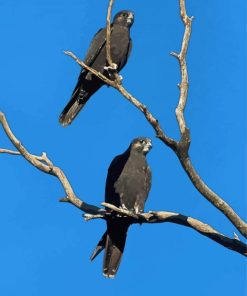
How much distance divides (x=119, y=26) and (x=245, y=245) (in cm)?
400

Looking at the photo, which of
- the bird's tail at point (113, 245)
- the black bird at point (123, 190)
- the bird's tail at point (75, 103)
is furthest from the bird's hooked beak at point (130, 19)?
the bird's tail at point (113, 245)

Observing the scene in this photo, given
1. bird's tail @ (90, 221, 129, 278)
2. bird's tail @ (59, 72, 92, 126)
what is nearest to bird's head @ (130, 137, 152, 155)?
bird's tail @ (59, 72, 92, 126)

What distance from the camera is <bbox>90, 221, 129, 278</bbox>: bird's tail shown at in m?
7.27

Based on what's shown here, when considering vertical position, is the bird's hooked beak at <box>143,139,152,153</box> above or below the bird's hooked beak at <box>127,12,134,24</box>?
below

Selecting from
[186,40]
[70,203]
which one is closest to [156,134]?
[186,40]

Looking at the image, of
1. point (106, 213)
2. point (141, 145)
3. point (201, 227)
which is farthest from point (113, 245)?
point (201, 227)

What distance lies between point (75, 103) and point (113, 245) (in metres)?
1.88

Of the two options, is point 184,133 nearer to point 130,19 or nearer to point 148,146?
point 148,146

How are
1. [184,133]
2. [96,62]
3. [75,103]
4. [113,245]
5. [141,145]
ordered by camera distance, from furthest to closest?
[96,62] → [75,103] → [141,145] → [113,245] → [184,133]

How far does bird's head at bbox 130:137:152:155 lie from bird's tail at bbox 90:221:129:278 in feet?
3.57

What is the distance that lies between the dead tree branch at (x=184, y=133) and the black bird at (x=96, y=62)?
2370mm

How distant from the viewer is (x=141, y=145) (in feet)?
27.0

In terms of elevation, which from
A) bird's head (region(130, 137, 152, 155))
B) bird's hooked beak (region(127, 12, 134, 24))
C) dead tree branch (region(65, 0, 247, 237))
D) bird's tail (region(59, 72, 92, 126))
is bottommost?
dead tree branch (region(65, 0, 247, 237))

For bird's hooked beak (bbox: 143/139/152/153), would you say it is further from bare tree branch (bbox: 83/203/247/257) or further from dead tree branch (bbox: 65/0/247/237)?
dead tree branch (bbox: 65/0/247/237)
